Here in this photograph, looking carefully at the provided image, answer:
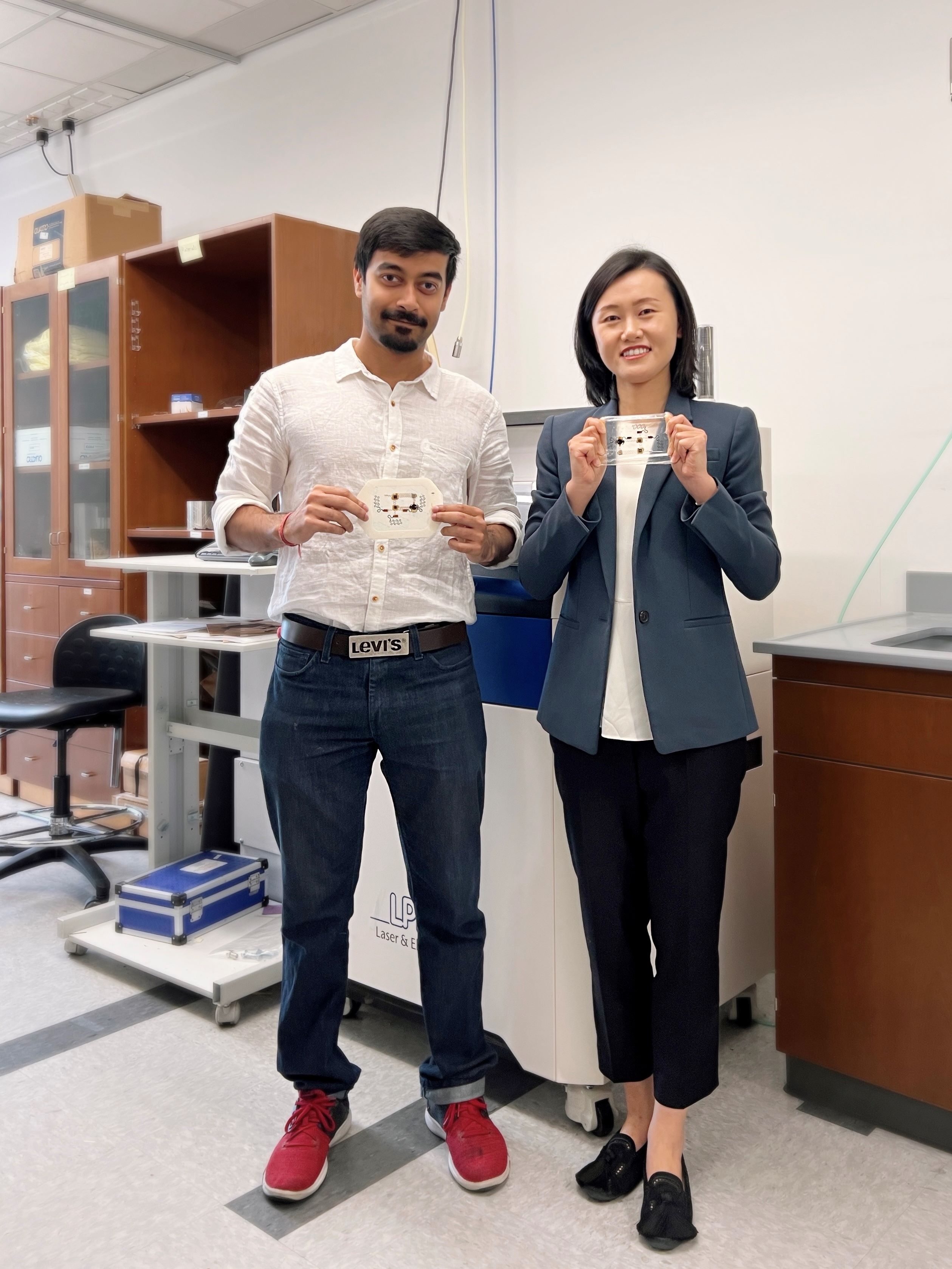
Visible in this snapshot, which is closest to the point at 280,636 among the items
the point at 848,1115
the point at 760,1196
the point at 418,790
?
the point at 418,790

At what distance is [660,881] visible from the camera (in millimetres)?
1539

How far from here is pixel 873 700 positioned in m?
1.77

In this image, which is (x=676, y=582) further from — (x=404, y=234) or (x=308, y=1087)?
(x=308, y=1087)

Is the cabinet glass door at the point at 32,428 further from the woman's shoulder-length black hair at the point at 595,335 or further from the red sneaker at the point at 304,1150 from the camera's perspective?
the woman's shoulder-length black hair at the point at 595,335

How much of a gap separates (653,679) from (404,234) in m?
0.75

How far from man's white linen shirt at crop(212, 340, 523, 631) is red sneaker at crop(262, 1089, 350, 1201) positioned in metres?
0.81

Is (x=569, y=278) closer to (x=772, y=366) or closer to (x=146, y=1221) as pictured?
(x=772, y=366)

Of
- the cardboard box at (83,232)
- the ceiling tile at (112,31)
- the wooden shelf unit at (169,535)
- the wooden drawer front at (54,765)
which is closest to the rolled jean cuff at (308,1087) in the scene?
the wooden shelf unit at (169,535)

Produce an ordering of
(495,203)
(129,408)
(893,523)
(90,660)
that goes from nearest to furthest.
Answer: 1. (893,523)
2. (495,203)
3. (90,660)
4. (129,408)

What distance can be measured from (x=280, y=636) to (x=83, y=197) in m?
2.86

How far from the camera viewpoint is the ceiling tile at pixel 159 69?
369 cm

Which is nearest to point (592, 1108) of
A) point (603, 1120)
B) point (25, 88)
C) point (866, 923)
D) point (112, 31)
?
point (603, 1120)

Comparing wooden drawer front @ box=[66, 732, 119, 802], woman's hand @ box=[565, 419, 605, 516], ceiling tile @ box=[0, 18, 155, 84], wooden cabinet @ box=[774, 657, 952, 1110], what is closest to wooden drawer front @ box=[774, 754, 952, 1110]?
wooden cabinet @ box=[774, 657, 952, 1110]

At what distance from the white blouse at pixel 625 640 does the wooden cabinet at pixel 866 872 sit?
0.49 m
